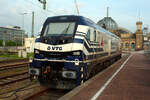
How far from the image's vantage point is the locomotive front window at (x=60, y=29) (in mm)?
8016

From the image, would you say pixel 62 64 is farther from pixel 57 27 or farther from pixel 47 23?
pixel 47 23

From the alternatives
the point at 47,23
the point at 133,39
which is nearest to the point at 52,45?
the point at 47,23

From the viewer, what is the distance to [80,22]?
8.14 meters

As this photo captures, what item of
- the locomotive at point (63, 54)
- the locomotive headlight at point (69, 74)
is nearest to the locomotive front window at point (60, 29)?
the locomotive at point (63, 54)

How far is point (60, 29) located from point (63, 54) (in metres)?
1.39

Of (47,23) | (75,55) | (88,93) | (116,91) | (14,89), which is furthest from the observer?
(47,23)

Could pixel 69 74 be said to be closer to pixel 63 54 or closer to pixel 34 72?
pixel 63 54

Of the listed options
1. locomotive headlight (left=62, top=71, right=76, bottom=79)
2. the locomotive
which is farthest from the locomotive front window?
locomotive headlight (left=62, top=71, right=76, bottom=79)

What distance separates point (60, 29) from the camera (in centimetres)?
820

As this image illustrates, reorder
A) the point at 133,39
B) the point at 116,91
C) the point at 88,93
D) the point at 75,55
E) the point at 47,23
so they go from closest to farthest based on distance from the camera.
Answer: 1. the point at 88,93
2. the point at 116,91
3. the point at 75,55
4. the point at 47,23
5. the point at 133,39

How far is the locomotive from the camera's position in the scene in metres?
7.32

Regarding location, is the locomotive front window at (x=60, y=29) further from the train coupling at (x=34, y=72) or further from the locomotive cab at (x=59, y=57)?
the train coupling at (x=34, y=72)

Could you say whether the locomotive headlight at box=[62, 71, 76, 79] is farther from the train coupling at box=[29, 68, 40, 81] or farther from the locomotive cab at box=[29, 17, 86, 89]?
the train coupling at box=[29, 68, 40, 81]

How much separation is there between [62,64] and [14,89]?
269cm
